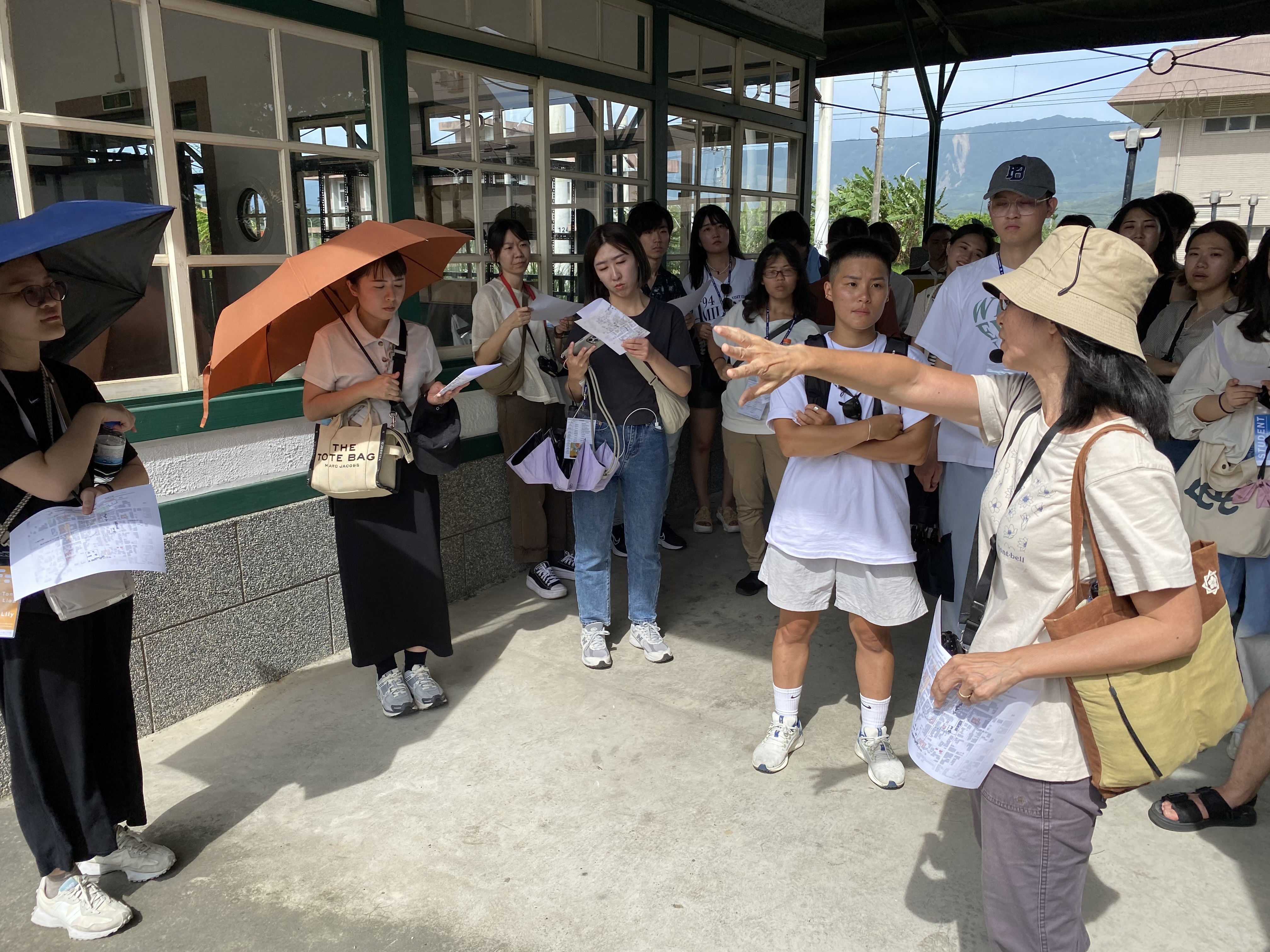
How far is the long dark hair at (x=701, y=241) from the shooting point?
15.7 ft

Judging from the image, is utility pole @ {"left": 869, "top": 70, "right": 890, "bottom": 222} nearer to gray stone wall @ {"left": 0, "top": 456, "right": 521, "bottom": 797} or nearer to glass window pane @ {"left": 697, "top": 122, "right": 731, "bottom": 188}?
glass window pane @ {"left": 697, "top": 122, "right": 731, "bottom": 188}

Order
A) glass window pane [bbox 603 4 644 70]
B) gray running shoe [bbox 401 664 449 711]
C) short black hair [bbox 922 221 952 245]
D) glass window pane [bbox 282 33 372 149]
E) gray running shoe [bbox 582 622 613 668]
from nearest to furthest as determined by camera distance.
A: gray running shoe [bbox 401 664 449 711], glass window pane [bbox 282 33 372 149], gray running shoe [bbox 582 622 613 668], glass window pane [bbox 603 4 644 70], short black hair [bbox 922 221 952 245]

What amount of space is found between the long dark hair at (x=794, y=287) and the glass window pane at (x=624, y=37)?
1.98m

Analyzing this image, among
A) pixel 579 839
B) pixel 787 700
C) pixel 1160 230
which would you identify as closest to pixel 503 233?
pixel 787 700

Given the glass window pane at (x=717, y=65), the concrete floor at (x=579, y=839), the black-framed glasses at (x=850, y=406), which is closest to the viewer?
the concrete floor at (x=579, y=839)

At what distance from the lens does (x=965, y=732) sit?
1.50m

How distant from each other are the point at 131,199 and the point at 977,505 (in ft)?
9.99

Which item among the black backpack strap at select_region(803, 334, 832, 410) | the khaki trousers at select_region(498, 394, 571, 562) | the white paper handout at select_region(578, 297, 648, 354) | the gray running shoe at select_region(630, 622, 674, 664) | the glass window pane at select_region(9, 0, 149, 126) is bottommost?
the gray running shoe at select_region(630, 622, 674, 664)

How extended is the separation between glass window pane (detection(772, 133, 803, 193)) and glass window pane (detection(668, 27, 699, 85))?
117 cm

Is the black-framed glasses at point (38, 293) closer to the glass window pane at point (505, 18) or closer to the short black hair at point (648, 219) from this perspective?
the glass window pane at point (505, 18)

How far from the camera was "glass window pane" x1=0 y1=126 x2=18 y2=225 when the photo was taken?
2740 mm

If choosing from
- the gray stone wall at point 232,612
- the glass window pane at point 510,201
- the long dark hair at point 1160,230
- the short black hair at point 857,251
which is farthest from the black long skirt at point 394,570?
the long dark hair at point 1160,230

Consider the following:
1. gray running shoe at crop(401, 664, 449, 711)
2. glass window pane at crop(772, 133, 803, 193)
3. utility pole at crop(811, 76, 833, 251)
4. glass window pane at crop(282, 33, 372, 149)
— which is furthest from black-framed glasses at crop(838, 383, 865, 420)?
utility pole at crop(811, 76, 833, 251)

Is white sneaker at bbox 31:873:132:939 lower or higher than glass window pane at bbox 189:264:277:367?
lower
